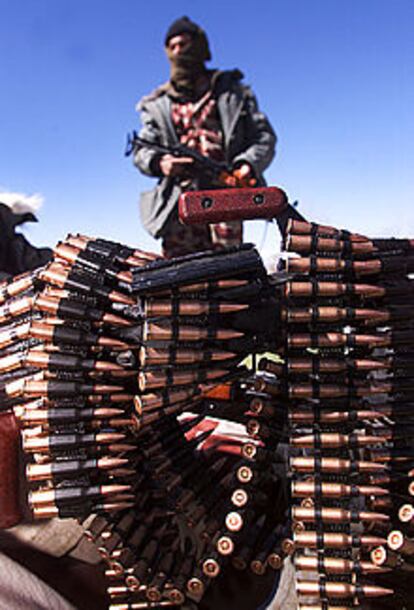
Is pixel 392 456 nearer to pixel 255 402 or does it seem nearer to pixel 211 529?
pixel 255 402

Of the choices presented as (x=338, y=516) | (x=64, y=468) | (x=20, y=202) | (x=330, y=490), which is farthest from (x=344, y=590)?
(x=20, y=202)

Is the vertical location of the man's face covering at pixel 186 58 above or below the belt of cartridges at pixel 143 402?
above

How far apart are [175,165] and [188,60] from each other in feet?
6.48

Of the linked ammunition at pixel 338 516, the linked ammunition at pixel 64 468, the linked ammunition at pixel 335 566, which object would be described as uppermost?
the linked ammunition at pixel 64 468

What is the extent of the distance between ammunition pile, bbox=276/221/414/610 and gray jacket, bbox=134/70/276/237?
8.27 m

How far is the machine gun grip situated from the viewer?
224 cm

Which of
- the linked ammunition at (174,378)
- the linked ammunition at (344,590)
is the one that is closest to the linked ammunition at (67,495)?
the linked ammunition at (174,378)

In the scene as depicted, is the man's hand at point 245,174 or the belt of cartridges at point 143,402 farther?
the man's hand at point 245,174

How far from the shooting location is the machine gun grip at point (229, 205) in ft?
7.34

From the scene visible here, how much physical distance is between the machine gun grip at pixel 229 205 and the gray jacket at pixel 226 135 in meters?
8.11

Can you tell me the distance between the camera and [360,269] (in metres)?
2.17

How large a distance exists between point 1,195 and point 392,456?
753 cm

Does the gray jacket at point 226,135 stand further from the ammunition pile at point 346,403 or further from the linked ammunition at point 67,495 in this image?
the linked ammunition at point 67,495

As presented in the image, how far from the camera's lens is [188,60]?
34.7ft
